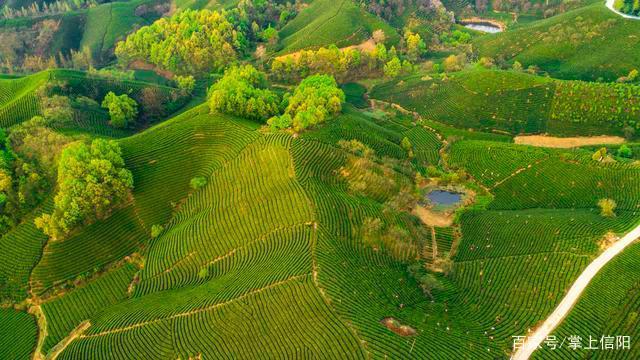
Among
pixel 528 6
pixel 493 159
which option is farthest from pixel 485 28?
pixel 493 159

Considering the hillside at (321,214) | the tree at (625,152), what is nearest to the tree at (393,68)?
the hillside at (321,214)

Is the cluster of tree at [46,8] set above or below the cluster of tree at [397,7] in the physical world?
above

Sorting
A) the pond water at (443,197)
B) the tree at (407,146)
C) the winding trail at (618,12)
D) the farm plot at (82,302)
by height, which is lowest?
the pond water at (443,197)

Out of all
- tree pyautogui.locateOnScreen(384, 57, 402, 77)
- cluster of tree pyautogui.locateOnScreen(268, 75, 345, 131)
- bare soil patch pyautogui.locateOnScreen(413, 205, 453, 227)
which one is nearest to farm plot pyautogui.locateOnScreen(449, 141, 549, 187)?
bare soil patch pyautogui.locateOnScreen(413, 205, 453, 227)

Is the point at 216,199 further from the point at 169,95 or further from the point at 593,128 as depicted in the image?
the point at 593,128

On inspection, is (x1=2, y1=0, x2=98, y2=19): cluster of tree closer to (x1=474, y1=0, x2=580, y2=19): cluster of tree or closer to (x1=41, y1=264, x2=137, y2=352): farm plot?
(x1=41, y1=264, x2=137, y2=352): farm plot

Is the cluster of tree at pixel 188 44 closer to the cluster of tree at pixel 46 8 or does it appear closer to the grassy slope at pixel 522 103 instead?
the cluster of tree at pixel 46 8

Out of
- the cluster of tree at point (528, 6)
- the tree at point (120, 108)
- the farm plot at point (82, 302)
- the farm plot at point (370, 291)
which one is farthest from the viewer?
the cluster of tree at point (528, 6)
